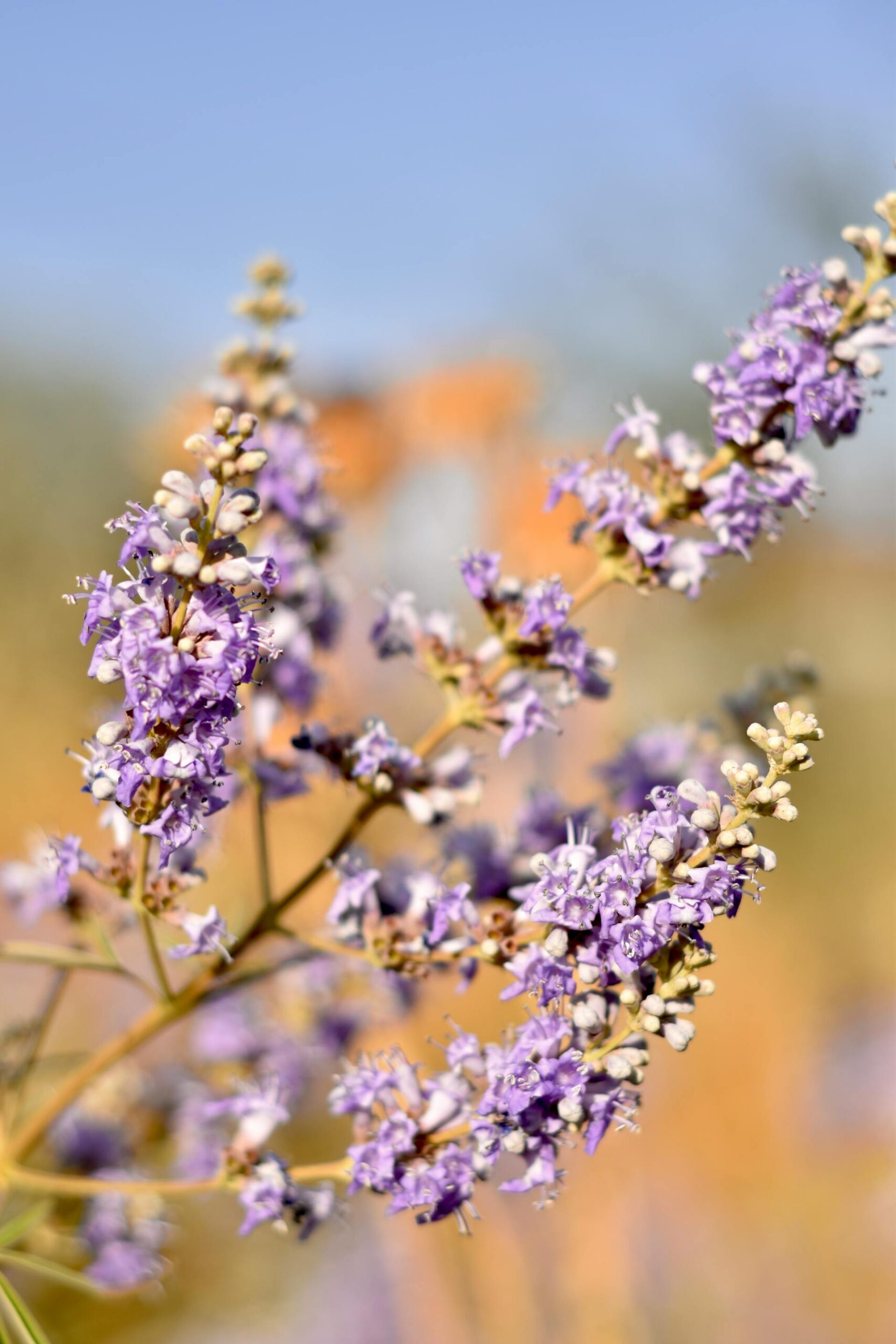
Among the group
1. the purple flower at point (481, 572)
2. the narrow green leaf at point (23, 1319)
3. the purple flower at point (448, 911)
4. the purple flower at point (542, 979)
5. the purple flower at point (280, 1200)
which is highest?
the purple flower at point (481, 572)

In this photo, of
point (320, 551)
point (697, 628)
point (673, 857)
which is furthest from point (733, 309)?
point (673, 857)

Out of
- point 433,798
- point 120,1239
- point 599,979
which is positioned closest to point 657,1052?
point 120,1239

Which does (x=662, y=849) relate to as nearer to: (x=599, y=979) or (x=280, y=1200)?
(x=599, y=979)

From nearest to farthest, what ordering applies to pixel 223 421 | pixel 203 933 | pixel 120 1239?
1. pixel 223 421
2. pixel 203 933
3. pixel 120 1239

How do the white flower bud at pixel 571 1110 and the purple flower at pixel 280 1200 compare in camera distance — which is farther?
the purple flower at pixel 280 1200

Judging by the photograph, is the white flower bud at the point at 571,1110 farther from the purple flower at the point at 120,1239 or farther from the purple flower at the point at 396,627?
the purple flower at the point at 120,1239

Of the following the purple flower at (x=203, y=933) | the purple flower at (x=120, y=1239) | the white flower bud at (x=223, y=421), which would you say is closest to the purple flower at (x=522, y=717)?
the purple flower at (x=203, y=933)
